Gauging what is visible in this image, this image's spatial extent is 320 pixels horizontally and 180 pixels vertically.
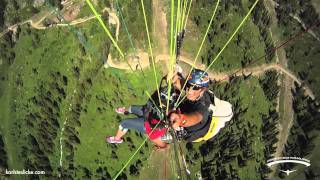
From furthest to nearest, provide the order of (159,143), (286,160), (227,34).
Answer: (227,34) < (286,160) < (159,143)

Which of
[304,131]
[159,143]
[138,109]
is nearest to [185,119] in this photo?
[159,143]

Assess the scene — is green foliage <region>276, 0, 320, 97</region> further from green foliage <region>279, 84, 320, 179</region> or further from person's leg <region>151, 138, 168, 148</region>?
person's leg <region>151, 138, 168, 148</region>

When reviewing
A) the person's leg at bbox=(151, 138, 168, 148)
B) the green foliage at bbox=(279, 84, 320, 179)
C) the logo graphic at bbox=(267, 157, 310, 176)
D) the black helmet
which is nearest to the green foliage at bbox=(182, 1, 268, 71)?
the green foliage at bbox=(279, 84, 320, 179)

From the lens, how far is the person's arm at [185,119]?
10.0 meters

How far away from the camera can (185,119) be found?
10109 millimetres

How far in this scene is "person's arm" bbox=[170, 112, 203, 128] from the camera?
10.0 m

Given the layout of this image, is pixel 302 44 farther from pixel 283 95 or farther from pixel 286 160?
pixel 286 160

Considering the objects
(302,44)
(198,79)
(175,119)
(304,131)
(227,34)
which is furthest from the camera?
(227,34)

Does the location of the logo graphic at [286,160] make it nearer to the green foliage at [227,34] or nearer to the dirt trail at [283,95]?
the dirt trail at [283,95]

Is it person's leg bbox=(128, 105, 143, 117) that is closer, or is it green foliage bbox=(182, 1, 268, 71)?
person's leg bbox=(128, 105, 143, 117)

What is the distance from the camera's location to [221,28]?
2248 centimetres

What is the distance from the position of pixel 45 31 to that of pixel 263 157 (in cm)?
1270

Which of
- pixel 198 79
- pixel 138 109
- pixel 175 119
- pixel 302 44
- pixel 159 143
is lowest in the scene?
pixel 159 143

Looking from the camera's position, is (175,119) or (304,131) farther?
(304,131)
